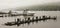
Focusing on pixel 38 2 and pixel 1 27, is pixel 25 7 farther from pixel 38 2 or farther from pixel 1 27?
pixel 1 27

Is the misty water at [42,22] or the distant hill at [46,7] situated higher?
the distant hill at [46,7]

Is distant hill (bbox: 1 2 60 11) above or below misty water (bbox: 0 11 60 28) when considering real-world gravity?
above

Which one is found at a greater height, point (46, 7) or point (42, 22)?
point (46, 7)

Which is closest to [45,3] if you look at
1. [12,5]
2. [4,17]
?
[12,5]

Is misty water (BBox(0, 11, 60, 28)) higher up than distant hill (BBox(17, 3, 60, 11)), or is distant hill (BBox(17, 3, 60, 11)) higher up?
distant hill (BBox(17, 3, 60, 11))

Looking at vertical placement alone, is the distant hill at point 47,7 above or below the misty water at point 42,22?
above

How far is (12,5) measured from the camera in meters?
0.95

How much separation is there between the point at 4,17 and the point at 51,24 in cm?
48

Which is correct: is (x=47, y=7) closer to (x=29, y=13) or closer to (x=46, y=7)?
(x=46, y=7)

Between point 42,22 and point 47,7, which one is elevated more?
point 47,7

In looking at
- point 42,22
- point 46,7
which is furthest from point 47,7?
point 42,22

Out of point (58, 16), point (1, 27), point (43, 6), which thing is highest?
point (43, 6)

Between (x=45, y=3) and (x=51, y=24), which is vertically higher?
(x=45, y=3)

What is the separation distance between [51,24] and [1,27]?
1.64 feet
